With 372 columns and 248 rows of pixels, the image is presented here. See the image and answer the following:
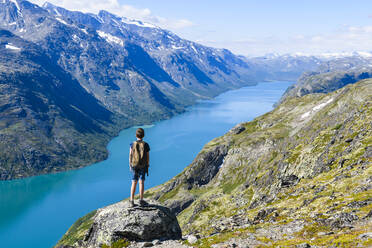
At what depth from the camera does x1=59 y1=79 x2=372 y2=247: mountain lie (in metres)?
30.5

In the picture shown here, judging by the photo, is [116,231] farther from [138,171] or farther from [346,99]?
[346,99]

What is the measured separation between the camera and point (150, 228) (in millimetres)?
29844

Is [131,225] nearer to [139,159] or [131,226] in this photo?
[131,226]

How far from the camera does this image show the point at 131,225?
29.5m

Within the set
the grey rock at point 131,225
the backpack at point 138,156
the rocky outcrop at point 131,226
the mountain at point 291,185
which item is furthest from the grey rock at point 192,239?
the backpack at point 138,156

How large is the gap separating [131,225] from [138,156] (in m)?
7.25

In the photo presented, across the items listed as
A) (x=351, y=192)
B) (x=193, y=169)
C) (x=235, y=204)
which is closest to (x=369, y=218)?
(x=351, y=192)

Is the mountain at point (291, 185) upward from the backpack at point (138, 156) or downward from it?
downward

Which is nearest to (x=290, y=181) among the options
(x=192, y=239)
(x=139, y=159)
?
(x=192, y=239)

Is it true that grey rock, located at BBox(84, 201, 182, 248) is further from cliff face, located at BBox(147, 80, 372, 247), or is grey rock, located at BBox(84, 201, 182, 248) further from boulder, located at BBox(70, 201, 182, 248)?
cliff face, located at BBox(147, 80, 372, 247)

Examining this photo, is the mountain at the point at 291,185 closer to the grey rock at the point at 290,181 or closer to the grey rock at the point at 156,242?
the grey rock at the point at 290,181

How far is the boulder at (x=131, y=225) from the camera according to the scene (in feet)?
96.2

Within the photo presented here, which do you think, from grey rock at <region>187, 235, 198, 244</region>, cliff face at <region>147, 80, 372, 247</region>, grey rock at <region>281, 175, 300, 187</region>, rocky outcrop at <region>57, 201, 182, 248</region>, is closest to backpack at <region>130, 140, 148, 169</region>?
rocky outcrop at <region>57, 201, 182, 248</region>

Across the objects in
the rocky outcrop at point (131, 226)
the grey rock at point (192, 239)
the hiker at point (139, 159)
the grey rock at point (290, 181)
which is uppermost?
the hiker at point (139, 159)
